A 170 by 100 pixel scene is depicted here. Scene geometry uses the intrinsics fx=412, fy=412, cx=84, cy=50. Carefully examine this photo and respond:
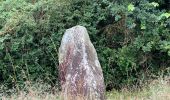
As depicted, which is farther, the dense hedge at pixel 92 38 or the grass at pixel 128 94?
the dense hedge at pixel 92 38

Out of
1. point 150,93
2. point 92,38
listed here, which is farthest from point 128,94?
point 92,38

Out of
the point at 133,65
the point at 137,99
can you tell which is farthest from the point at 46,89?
the point at 133,65

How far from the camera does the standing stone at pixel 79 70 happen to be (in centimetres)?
670

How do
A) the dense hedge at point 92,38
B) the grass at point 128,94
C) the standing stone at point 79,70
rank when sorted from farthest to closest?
the dense hedge at point 92,38 < the grass at point 128,94 < the standing stone at point 79,70

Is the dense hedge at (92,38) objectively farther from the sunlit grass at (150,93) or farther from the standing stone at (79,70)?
the standing stone at (79,70)

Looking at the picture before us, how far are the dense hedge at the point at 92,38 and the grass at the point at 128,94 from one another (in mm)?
1089

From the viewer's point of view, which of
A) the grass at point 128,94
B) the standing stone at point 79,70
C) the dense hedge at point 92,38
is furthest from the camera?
the dense hedge at point 92,38

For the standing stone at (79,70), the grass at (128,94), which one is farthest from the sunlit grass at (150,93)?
the standing stone at (79,70)

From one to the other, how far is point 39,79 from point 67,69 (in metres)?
2.04

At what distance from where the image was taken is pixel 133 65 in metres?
9.09

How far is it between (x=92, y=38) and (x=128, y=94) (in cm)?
209

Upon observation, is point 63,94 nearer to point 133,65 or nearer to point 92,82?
point 92,82

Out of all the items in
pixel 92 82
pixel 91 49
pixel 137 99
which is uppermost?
pixel 91 49

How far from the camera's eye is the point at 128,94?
311 inches
